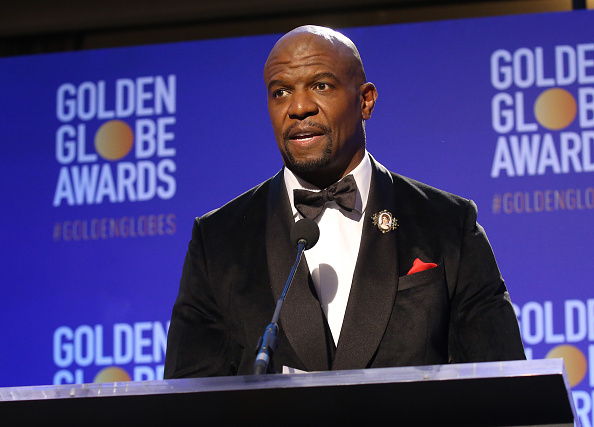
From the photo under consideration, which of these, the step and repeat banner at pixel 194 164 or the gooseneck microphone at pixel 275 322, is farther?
the step and repeat banner at pixel 194 164

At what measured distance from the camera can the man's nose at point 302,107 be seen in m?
1.96

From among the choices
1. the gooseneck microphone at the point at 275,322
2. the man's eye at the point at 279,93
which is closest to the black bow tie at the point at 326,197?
the man's eye at the point at 279,93

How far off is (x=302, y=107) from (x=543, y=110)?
168 centimetres

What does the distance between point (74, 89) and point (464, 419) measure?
2.97m

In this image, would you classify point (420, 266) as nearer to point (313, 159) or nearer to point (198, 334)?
point (313, 159)

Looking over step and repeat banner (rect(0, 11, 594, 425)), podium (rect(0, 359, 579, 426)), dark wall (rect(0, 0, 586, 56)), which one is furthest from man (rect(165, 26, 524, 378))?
dark wall (rect(0, 0, 586, 56))

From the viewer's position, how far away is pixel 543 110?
3.36m

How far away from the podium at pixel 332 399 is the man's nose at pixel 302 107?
3.11ft

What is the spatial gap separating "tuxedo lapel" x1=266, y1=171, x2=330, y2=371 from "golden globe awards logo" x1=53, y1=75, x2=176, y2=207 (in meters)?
1.63

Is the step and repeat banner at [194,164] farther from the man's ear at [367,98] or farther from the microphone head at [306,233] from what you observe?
the microphone head at [306,233]

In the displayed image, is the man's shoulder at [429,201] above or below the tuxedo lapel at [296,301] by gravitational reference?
above

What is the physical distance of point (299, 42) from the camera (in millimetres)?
1992

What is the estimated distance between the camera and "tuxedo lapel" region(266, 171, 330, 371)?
5.91 ft

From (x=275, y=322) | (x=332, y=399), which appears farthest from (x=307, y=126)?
(x=332, y=399)
